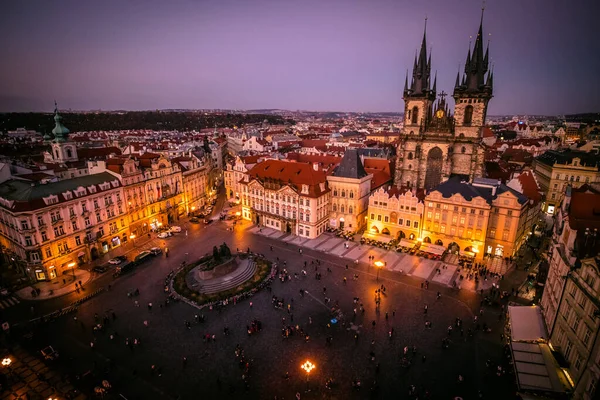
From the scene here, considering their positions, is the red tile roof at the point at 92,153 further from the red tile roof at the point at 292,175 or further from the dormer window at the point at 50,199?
the red tile roof at the point at 292,175

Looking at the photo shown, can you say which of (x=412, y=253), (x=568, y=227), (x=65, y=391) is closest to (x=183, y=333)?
(x=65, y=391)

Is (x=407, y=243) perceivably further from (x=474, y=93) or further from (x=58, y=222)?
(x=58, y=222)

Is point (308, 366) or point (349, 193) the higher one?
point (349, 193)

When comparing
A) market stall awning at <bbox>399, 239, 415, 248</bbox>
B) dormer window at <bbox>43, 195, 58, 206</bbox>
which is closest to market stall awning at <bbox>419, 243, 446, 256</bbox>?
market stall awning at <bbox>399, 239, 415, 248</bbox>

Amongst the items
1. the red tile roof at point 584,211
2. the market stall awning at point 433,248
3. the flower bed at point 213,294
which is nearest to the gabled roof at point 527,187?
the market stall awning at point 433,248

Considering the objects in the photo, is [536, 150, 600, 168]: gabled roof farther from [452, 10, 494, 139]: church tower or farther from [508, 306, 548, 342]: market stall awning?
[508, 306, 548, 342]: market stall awning

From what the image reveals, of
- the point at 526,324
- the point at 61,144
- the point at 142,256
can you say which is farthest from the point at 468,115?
the point at 61,144
